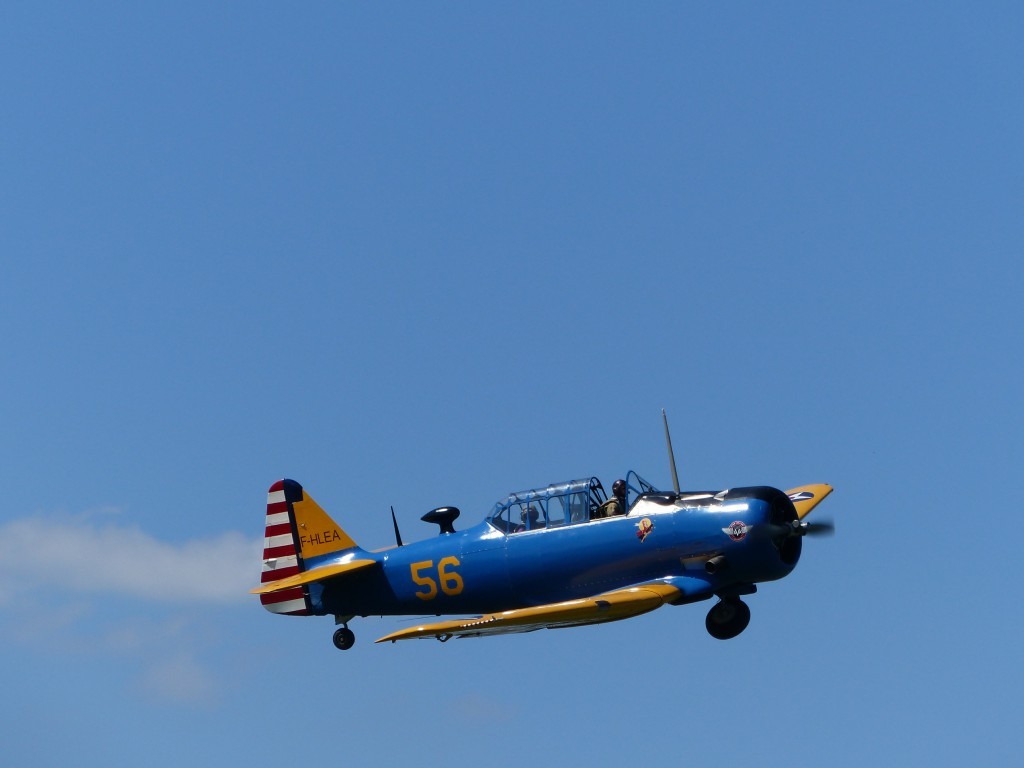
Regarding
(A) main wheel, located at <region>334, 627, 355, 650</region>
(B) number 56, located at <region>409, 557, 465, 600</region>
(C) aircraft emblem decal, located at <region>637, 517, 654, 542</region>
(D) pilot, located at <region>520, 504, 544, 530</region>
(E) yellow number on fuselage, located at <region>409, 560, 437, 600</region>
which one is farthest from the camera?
(A) main wheel, located at <region>334, 627, 355, 650</region>

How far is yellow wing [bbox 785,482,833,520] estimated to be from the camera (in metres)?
25.8

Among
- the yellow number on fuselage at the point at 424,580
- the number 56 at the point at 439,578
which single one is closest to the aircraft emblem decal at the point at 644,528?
the number 56 at the point at 439,578

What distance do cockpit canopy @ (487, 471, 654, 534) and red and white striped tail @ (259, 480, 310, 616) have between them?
4535 millimetres

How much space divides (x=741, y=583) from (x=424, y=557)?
561 cm

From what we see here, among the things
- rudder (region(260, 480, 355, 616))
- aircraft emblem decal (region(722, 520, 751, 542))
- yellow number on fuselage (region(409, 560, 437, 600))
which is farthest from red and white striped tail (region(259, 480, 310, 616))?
aircraft emblem decal (region(722, 520, 751, 542))

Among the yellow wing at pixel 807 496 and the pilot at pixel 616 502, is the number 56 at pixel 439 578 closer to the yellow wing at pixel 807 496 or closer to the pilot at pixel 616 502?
the pilot at pixel 616 502

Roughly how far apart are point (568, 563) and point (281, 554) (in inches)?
254

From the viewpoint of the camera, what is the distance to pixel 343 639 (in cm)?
2644

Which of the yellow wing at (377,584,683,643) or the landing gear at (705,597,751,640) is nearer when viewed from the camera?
the yellow wing at (377,584,683,643)

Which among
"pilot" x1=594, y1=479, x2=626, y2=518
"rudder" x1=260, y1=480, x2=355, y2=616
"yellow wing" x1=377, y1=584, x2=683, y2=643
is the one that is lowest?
"yellow wing" x1=377, y1=584, x2=683, y2=643

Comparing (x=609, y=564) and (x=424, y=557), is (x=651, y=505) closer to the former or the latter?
(x=609, y=564)

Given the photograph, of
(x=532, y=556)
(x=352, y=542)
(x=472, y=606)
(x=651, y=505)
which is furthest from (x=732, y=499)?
(x=352, y=542)

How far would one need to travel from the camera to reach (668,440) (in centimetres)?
2372

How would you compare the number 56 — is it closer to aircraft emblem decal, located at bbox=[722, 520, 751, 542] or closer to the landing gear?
the landing gear
